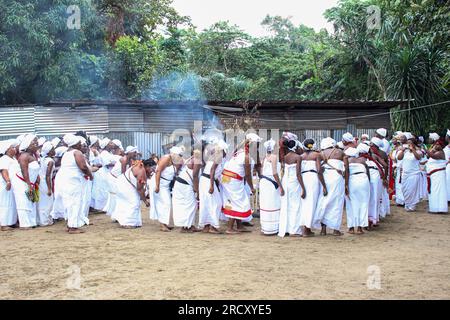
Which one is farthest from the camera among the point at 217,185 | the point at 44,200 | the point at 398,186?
the point at 398,186

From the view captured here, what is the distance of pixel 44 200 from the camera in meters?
10.7

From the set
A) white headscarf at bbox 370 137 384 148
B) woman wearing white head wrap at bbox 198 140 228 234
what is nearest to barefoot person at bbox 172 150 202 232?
woman wearing white head wrap at bbox 198 140 228 234

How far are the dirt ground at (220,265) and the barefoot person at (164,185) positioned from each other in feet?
1.08

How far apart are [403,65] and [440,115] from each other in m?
2.69

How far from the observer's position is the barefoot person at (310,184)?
9.20m

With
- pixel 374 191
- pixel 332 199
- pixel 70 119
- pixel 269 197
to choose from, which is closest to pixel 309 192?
pixel 332 199

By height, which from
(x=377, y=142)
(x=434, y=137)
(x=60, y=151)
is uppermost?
(x=434, y=137)

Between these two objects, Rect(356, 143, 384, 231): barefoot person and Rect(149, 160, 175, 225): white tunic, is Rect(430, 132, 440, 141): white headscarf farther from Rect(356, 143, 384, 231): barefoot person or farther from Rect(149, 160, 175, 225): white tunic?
Rect(149, 160, 175, 225): white tunic

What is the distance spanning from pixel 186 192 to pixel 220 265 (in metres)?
2.96

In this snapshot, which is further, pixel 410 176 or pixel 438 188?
pixel 410 176

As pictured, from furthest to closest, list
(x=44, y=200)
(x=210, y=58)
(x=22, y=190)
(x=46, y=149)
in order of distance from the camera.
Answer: (x=210, y=58) < (x=46, y=149) < (x=44, y=200) < (x=22, y=190)

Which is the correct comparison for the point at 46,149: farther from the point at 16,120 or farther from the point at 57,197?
the point at 16,120

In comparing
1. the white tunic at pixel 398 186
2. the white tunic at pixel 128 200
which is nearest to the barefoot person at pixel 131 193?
the white tunic at pixel 128 200
